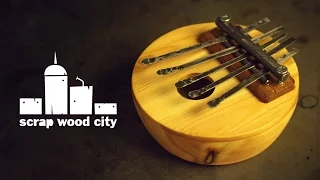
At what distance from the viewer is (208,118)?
995 millimetres

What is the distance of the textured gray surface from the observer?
1120 mm

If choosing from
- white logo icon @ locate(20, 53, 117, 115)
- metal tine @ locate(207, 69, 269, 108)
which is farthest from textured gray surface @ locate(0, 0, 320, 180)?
metal tine @ locate(207, 69, 269, 108)

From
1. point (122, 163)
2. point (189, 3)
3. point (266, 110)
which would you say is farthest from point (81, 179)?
point (189, 3)

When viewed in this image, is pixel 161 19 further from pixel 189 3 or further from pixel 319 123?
pixel 319 123

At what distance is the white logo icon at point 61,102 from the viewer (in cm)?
123

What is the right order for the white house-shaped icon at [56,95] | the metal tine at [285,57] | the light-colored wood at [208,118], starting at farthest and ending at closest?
the white house-shaped icon at [56,95] → the metal tine at [285,57] → the light-colored wood at [208,118]

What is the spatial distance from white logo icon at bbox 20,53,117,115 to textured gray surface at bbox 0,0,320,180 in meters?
0.02

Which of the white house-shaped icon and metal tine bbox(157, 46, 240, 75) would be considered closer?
metal tine bbox(157, 46, 240, 75)

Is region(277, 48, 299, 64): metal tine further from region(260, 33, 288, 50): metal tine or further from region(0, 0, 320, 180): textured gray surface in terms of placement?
region(0, 0, 320, 180): textured gray surface

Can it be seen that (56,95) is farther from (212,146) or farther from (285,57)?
(285,57)

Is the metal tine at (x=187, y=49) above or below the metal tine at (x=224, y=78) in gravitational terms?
above

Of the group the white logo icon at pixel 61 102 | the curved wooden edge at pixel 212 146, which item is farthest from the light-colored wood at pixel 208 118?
the white logo icon at pixel 61 102

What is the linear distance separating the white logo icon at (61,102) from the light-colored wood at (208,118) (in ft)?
0.66

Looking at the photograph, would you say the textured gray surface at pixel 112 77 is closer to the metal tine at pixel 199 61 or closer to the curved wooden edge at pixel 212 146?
the curved wooden edge at pixel 212 146
